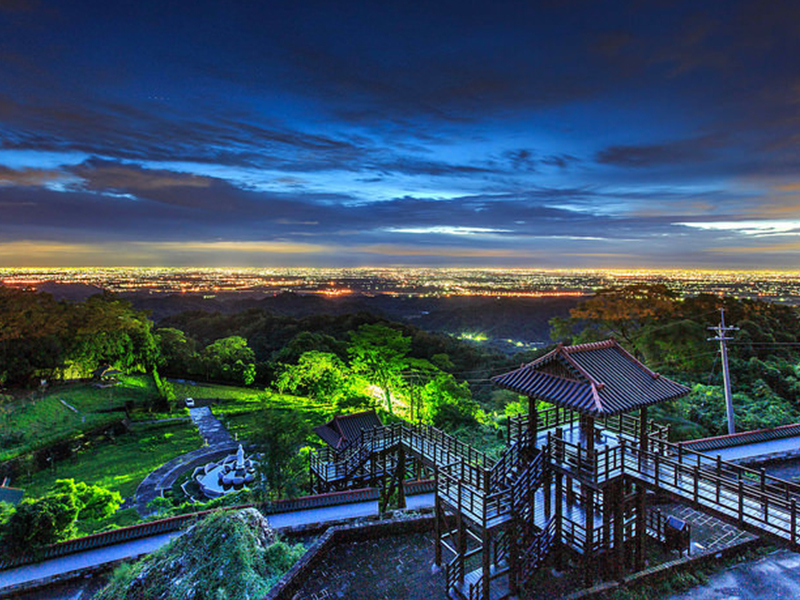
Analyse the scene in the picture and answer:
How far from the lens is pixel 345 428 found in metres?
19.7

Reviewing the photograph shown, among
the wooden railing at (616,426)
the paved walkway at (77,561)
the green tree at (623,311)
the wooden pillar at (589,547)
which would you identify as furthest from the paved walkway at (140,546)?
the green tree at (623,311)

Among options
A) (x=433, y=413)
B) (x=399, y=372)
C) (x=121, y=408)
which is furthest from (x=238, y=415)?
(x=433, y=413)

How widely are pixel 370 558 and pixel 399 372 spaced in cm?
1729

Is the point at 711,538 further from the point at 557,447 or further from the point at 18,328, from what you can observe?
the point at 18,328

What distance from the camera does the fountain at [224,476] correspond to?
23188 mm

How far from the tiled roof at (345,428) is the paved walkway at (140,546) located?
3.28 m

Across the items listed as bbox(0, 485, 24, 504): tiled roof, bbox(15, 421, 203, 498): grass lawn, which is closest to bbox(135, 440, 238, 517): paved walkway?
bbox(15, 421, 203, 498): grass lawn

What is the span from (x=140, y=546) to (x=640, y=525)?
15691 millimetres

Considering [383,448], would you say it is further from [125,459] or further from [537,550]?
[125,459]

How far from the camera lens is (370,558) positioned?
12852 millimetres

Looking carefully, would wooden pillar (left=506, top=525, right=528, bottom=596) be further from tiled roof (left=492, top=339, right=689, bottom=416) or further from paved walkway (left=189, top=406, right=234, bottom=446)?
paved walkway (left=189, top=406, right=234, bottom=446)

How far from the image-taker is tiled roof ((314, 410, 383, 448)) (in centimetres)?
1928

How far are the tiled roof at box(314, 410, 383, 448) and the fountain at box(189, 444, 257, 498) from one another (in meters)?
5.59

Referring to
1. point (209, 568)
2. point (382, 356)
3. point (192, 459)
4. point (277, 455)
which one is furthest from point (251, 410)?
point (209, 568)
